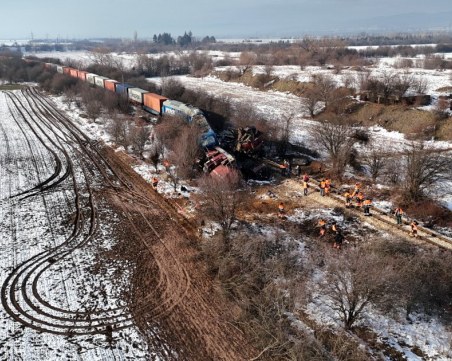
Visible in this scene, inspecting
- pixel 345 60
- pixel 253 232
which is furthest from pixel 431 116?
pixel 345 60

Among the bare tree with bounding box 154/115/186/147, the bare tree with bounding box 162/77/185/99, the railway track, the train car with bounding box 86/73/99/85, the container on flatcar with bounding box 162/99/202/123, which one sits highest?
the train car with bounding box 86/73/99/85

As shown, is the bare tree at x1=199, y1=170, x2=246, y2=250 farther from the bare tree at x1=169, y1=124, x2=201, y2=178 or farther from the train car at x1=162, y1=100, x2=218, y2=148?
the train car at x1=162, y1=100, x2=218, y2=148

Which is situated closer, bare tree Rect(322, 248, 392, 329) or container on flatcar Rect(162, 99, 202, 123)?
bare tree Rect(322, 248, 392, 329)

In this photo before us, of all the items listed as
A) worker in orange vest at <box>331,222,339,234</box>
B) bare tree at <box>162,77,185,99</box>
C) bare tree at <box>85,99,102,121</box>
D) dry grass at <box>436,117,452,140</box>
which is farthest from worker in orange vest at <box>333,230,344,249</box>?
bare tree at <box>85,99,102,121</box>

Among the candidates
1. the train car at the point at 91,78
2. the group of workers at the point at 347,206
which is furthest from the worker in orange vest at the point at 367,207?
the train car at the point at 91,78

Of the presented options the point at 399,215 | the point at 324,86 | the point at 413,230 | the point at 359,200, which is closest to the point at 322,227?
the point at 359,200

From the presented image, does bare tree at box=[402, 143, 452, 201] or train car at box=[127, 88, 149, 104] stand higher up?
train car at box=[127, 88, 149, 104]

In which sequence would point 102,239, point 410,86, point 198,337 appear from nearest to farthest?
point 198,337, point 102,239, point 410,86

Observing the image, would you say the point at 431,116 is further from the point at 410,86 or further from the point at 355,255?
the point at 355,255
